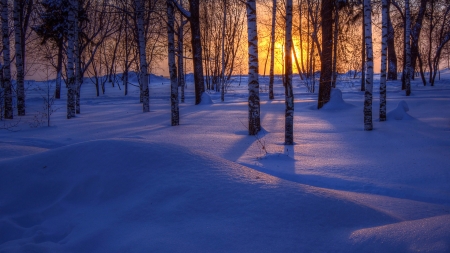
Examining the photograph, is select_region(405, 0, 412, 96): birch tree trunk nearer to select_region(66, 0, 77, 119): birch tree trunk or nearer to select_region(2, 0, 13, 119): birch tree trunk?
select_region(66, 0, 77, 119): birch tree trunk

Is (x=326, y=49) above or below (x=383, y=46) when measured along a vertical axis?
above

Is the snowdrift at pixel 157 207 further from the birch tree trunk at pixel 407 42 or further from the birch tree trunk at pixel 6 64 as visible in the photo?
the birch tree trunk at pixel 407 42

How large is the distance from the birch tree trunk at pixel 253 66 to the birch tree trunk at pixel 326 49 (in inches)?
241

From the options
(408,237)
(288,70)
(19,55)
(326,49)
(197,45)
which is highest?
(197,45)

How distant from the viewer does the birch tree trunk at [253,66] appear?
7398 mm

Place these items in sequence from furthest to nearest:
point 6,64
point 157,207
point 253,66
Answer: point 6,64, point 253,66, point 157,207

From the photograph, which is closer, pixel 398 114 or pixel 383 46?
pixel 383 46

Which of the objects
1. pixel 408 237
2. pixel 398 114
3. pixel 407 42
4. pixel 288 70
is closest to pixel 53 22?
pixel 288 70

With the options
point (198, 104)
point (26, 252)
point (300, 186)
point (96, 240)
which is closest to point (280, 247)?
point (300, 186)

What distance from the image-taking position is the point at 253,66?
25.3 ft

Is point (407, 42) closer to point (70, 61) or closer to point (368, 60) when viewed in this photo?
point (368, 60)

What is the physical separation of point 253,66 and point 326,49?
22.0 feet

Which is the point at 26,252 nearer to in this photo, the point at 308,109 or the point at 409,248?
the point at 409,248

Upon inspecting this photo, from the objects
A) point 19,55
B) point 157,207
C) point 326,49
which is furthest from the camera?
point 326,49
